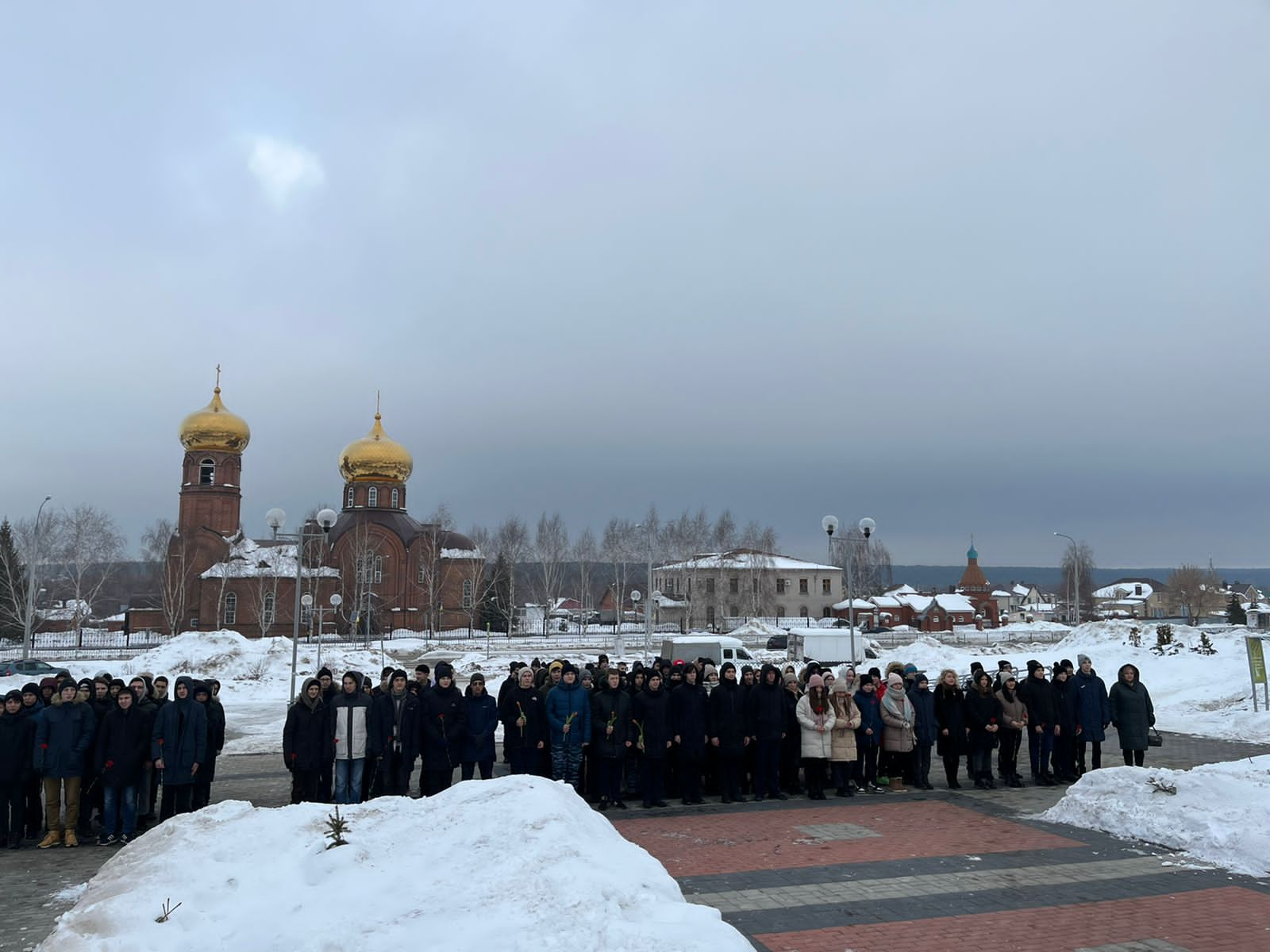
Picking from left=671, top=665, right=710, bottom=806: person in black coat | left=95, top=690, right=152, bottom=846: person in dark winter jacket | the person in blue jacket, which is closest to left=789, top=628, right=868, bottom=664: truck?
left=671, top=665, right=710, bottom=806: person in black coat

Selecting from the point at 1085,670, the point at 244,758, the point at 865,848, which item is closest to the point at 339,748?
the point at 865,848

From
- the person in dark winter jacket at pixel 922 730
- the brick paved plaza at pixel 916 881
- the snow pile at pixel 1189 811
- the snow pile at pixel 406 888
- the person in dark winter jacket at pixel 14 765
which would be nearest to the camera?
the snow pile at pixel 406 888

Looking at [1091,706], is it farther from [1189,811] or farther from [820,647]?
[820,647]

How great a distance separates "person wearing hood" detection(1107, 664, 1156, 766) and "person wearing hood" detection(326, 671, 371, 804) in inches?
377

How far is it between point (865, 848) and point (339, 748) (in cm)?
578

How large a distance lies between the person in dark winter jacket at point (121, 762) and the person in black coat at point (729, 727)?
20.8 ft

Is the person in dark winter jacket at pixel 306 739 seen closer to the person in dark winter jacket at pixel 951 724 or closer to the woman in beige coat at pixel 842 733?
the woman in beige coat at pixel 842 733

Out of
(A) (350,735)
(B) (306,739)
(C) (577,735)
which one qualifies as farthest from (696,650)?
(B) (306,739)

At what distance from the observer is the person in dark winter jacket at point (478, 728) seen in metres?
10.8

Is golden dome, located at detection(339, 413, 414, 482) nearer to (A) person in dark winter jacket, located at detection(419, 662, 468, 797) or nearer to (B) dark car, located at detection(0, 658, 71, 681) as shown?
(B) dark car, located at detection(0, 658, 71, 681)

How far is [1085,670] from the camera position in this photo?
41.0 ft

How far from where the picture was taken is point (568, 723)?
10.7m

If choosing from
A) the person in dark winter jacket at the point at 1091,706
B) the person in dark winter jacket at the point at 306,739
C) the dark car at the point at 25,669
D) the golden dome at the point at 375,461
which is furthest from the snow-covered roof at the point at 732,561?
the person in dark winter jacket at the point at 306,739

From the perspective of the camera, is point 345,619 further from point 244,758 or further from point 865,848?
point 865,848
